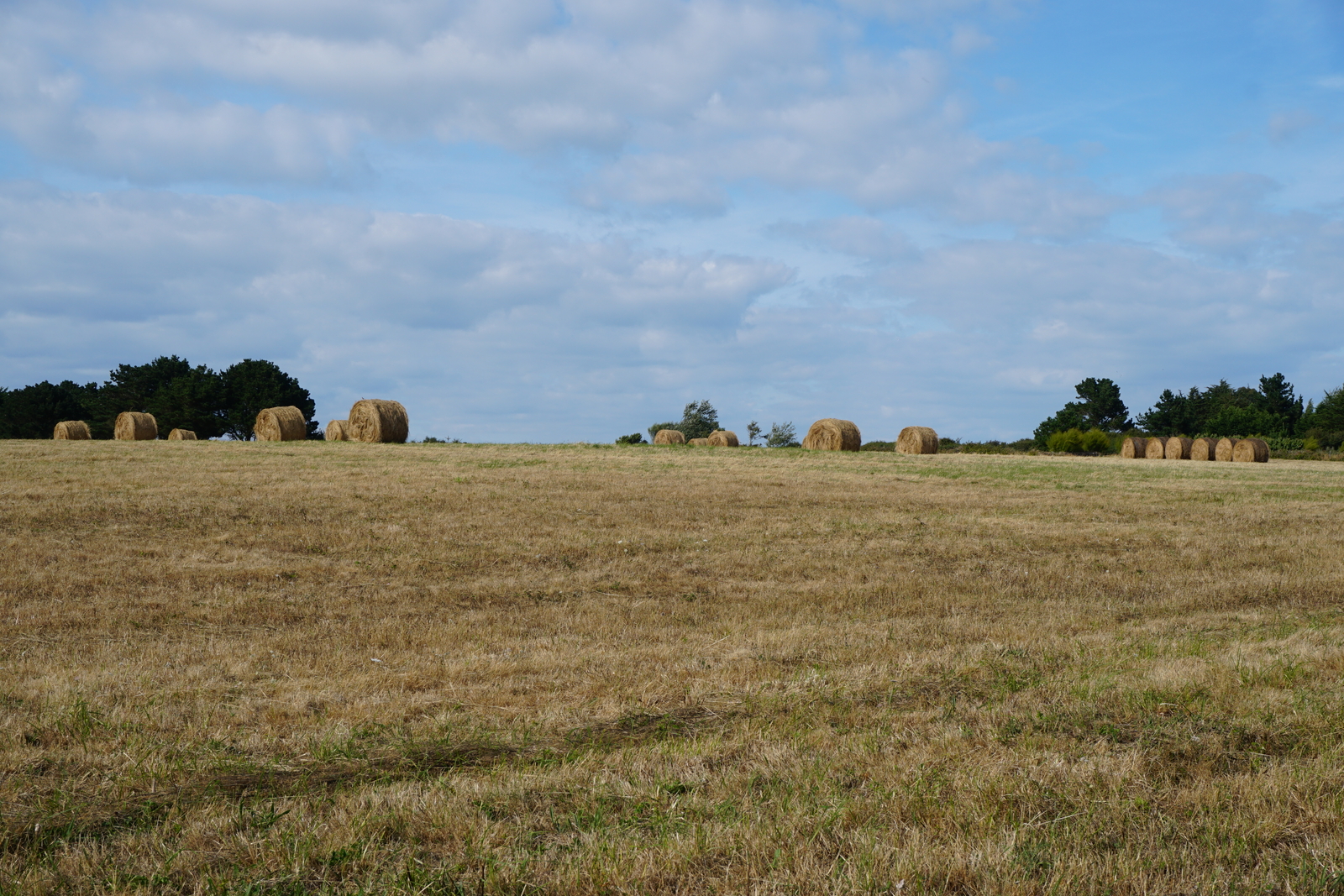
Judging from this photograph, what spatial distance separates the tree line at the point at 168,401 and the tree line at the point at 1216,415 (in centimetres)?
5980

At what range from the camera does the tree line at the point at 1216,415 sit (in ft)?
251

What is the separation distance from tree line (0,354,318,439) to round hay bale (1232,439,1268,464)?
56.5 m

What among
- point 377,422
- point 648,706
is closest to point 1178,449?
point 377,422

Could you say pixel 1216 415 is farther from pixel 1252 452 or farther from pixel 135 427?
pixel 135 427

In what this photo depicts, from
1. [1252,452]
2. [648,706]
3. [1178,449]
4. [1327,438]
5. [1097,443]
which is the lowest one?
[648,706]

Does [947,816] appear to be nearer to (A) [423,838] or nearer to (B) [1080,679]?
(A) [423,838]

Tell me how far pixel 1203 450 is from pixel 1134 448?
375 cm

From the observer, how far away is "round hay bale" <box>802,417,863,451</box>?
39.4m

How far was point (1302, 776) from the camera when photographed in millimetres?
4926

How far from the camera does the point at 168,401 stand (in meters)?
67.2

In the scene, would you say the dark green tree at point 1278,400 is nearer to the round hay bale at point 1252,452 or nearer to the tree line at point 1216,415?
the tree line at point 1216,415

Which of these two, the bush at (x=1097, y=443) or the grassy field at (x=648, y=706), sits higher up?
the bush at (x=1097, y=443)

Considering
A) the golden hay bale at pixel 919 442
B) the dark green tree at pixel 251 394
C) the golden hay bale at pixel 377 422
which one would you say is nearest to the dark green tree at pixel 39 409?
the dark green tree at pixel 251 394

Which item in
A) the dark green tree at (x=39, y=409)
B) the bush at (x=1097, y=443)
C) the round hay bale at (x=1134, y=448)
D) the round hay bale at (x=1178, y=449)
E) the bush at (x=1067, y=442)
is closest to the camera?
the round hay bale at (x=1178, y=449)
